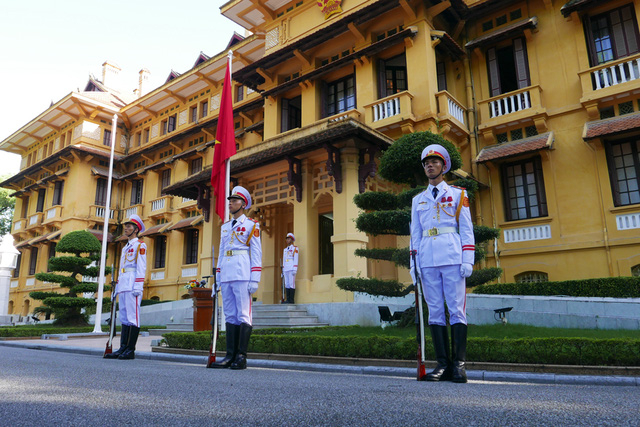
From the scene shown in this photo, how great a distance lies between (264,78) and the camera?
19328 mm

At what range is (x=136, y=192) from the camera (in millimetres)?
28766

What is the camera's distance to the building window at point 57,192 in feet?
96.2

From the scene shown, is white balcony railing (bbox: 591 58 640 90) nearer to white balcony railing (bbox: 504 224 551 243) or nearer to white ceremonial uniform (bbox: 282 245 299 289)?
white balcony railing (bbox: 504 224 551 243)

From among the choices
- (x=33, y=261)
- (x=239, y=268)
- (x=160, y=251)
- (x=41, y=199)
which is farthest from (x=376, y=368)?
(x=41, y=199)

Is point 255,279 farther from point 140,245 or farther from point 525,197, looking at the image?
point 525,197

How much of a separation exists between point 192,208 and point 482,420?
2326 centimetres

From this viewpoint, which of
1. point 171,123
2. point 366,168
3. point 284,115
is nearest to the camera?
point 366,168

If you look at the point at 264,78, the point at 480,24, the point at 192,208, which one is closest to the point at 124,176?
the point at 192,208

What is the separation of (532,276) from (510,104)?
554 cm

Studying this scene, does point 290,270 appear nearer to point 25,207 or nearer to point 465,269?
point 465,269

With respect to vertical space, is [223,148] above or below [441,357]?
above

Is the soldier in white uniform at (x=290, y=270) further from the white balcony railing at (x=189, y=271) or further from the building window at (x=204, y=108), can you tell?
the building window at (x=204, y=108)

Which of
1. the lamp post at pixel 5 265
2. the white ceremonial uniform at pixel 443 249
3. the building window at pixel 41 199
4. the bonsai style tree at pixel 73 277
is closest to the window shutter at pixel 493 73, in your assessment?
the white ceremonial uniform at pixel 443 249

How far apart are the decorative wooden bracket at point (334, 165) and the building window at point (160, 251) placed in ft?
51.5
